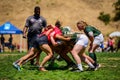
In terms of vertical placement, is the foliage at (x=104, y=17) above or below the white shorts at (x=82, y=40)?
below

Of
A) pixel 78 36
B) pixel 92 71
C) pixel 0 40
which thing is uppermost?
pixel 78 36

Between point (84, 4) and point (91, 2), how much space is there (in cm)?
151

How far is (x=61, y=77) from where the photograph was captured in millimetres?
10578

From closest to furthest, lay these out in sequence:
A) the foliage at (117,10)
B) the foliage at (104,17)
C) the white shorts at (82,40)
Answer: the white shorts at (82,40) → the foliage at (104,17) → the foliage at (117,10)

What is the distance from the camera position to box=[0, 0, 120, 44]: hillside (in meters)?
59.8

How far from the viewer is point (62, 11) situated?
2451 inches

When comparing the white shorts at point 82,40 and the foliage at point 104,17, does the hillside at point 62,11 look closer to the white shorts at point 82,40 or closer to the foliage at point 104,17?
the foliage at point 104,17

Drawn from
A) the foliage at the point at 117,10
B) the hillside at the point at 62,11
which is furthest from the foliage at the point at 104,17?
the foliage at the point at 117,10

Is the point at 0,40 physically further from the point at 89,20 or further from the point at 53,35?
the point at 53,35

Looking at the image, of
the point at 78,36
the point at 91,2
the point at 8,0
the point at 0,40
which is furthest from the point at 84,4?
the point at 78,36

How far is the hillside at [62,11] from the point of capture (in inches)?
2355

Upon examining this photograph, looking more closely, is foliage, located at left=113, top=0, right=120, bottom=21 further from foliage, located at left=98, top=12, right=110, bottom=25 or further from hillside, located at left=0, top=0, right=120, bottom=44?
foliage, located at left=98, top=12, right=110, bottom=25

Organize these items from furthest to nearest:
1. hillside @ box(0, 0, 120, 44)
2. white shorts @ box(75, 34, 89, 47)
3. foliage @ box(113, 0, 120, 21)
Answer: foliage @ box(113, 0, 120, 21), hillside @ box(0, 0, 120, 44), white shorts @ box(75, 34, 89, 47)

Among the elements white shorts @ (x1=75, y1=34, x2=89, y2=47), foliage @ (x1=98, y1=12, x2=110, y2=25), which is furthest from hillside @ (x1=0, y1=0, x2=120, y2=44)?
white shorts @ (x1=75, y1=34, x2=89, y2=47)
